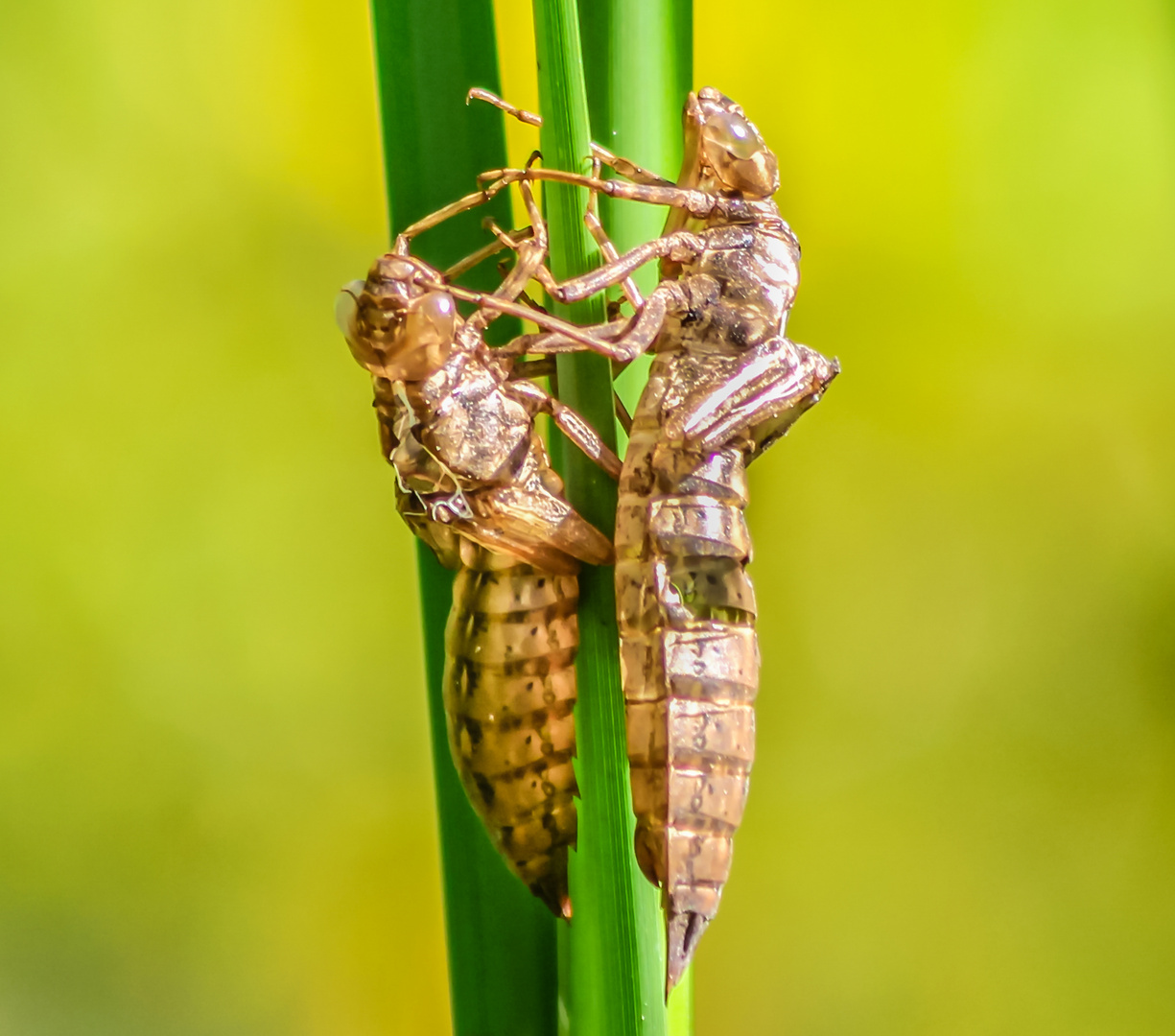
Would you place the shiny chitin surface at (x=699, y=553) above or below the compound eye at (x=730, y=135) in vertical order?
below

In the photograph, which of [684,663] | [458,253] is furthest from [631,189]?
[684,663]

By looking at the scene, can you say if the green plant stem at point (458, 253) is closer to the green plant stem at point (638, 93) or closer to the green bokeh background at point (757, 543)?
the green plant stem at point (638, 93)

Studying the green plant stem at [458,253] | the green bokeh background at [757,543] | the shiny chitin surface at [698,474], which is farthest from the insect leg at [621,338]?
the green bokeh background at [757,543]

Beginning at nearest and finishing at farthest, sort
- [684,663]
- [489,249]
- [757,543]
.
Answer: [684,663] < [489,249] < [757,543]

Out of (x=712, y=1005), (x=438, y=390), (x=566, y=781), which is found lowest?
(x=712, y=1005)

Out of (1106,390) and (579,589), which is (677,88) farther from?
(1106,390)

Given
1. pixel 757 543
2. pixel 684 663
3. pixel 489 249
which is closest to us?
pixel 684 663

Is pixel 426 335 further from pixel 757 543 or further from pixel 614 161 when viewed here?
pixel 757 543

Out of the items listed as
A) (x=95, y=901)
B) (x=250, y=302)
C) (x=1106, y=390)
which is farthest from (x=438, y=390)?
(x=1106, y=390)
